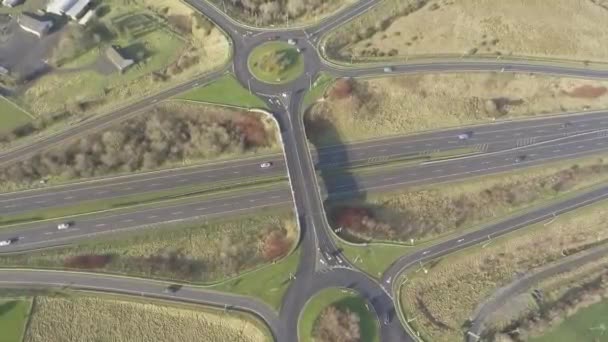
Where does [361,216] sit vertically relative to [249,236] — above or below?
above

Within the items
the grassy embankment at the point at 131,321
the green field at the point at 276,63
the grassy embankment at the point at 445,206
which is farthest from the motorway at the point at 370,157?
the grassy embankment at the point at 131,321

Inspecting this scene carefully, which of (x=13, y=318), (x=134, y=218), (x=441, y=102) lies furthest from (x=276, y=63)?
(x=13, y=318)

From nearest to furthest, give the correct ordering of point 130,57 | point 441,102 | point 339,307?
point 339,307
point 441,102
point 130,57

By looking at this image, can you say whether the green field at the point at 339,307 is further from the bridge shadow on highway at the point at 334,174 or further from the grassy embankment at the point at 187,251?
the bridge shadow on highway at the point at 334,174

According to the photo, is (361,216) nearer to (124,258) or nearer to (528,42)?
(124,258)

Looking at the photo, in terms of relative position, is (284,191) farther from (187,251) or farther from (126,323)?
(126,323)

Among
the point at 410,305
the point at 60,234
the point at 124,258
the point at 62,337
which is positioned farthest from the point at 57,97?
the point at 410,305
